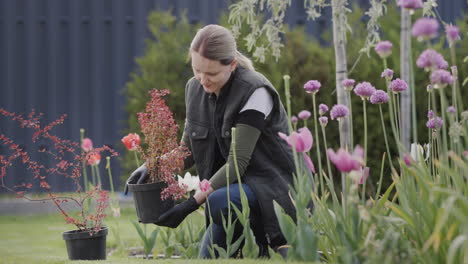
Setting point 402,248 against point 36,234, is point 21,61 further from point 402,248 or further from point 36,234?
point 402,248

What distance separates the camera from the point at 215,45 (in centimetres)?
263

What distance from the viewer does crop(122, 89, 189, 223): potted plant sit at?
8.41ft

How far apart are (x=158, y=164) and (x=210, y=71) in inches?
17.9

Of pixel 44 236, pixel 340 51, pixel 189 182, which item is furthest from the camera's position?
pixel 44 236

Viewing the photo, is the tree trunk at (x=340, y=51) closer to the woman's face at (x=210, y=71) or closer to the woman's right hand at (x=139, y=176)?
the woman's face at (x=210, y=71)

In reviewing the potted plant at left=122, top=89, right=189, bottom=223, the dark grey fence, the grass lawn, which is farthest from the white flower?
the dark grey fence

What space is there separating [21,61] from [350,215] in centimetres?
561

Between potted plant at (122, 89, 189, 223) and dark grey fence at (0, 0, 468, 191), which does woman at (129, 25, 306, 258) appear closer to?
potted plant at (122, 89, 189, 223)

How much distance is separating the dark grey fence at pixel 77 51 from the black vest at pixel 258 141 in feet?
12.2

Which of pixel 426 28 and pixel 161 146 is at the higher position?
pixel 426 28

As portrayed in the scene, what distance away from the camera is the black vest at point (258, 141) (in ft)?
9.09

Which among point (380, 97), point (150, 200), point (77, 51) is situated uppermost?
point (77, 51)

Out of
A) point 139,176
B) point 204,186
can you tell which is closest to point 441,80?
point 204,186

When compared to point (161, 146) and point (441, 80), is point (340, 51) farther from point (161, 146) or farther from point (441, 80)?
point (441, 80)
